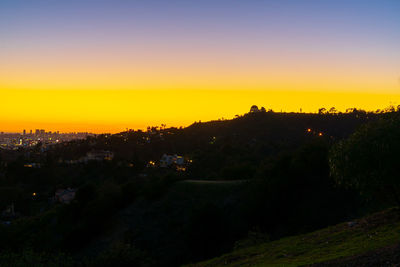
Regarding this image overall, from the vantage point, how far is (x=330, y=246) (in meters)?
14.4

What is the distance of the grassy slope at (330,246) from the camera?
12320mm

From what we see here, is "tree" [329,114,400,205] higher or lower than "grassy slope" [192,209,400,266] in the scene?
higher

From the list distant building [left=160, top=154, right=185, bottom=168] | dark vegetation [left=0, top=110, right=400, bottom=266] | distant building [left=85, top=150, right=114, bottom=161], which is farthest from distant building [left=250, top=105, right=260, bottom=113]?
dark vegetation [left=0, top=110, right=400, bottom=266]

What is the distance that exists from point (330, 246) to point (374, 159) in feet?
12.5

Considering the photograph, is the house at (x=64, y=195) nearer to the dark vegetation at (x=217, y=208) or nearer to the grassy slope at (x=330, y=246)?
the dark vegetation at (x=217, y=208)

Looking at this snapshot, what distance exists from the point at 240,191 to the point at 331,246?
766 inches

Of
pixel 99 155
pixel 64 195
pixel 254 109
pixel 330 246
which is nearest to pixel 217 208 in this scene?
pixel 330 246

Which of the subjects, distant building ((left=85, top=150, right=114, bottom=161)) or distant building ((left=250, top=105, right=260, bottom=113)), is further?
distant building ((left=250, top=105, right=260, bottom=113))

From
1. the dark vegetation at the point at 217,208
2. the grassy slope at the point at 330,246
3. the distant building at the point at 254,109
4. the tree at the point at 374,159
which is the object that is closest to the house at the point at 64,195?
the dark vegetation at the point at 217,208

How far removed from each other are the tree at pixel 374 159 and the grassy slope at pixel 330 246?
1331 mm

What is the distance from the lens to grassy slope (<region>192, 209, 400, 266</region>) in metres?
12.3

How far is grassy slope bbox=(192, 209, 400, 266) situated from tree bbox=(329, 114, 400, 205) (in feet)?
4.37

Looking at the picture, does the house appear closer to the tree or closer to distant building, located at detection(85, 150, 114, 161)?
distant building, located at detection(85, 150, 114, 161)

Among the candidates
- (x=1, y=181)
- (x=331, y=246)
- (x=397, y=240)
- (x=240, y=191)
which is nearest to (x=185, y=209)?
(x=240, y=191)
